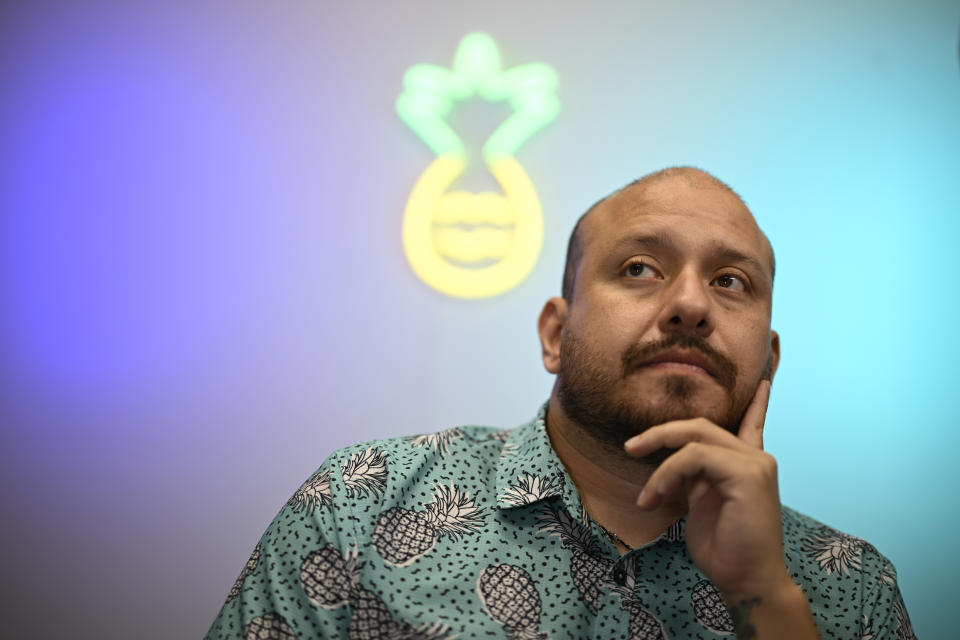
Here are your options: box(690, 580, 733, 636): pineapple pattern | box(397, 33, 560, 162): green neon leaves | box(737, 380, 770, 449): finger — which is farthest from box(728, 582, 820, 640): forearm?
box(397, 33, 560, 162): green neon leaves

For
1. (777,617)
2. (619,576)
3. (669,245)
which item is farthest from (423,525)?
(669,245)

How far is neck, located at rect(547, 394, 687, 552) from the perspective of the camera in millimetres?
1268

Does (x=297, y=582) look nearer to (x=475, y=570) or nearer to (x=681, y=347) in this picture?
(x=475, y=570)

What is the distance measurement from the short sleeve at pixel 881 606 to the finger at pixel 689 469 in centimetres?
45

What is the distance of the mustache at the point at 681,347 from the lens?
122cm

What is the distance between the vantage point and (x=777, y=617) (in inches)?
39.0

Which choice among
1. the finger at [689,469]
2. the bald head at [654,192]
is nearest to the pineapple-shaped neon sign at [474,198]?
the bald head at [654,192]

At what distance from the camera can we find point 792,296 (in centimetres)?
218

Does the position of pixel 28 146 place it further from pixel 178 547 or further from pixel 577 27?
pixel 577 27

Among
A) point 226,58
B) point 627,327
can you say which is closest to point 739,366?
point 627,327

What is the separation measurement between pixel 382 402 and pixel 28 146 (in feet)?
4.17

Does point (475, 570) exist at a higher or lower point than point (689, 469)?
lower

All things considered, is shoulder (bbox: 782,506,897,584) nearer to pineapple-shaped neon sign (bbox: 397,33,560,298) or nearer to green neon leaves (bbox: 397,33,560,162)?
pineapple-shaped neon sign (bbox: 397,33,560,298)

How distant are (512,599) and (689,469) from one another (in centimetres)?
35
